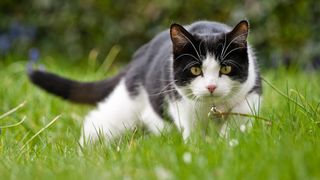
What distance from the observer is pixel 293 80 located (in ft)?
15.0

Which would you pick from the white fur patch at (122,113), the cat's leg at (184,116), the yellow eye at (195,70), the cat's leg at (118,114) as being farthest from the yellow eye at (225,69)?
the cat's leg at (118,114)

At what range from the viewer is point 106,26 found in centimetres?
694

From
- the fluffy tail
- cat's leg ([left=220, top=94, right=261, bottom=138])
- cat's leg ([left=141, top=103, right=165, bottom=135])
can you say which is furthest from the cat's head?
the fluffy tail

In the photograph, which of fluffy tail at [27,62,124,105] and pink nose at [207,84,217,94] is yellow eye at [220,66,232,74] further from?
fluffy tail at [27,62,124,105]

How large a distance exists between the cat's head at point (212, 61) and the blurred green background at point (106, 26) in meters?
2.93

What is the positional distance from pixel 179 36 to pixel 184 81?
0.22 metres

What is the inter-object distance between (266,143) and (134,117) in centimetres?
174

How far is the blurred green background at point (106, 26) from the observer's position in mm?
6145

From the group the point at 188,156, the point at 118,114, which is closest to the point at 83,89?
the point at 118,114

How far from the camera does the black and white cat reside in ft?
10.1

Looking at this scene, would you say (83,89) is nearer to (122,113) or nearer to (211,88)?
(122,113)

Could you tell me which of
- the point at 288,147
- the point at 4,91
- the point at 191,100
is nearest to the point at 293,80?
the point at 191,100

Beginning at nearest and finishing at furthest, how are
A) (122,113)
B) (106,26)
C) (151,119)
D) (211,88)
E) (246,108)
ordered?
1. (211,88)
2. (246,108)
3. (151,119)
4. (122,113)
5. (106,26)

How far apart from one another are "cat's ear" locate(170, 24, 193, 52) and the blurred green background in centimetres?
295
